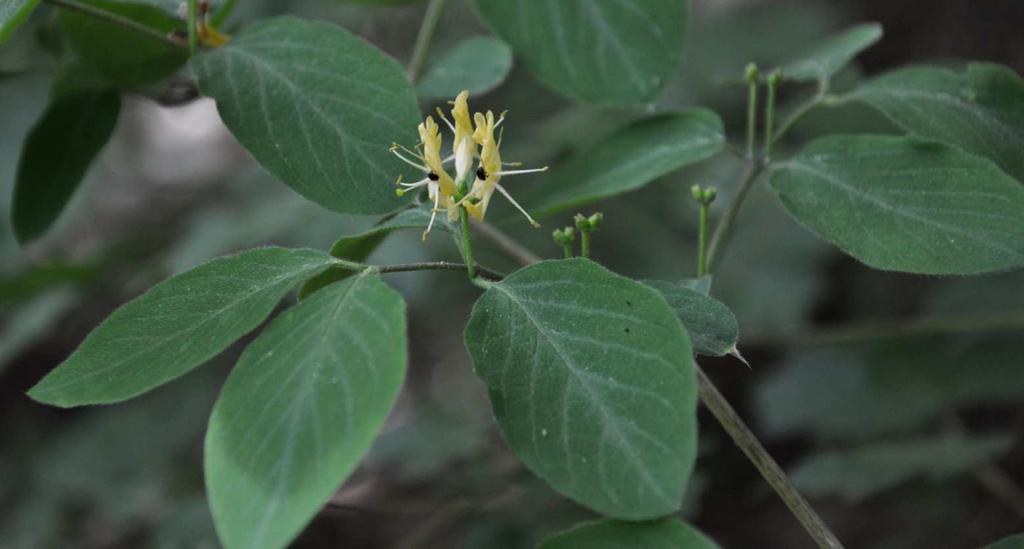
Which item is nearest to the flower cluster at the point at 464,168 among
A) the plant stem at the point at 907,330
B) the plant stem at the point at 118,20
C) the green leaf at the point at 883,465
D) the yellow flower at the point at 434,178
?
the yellow flower at the point at 434,178

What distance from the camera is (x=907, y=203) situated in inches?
38.4

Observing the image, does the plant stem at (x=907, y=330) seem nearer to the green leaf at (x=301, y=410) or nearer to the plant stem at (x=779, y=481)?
the plant stem at (x=779, y=481)

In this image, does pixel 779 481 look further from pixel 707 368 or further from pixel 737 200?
pixel 707 368

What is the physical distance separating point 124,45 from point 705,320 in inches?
31.8

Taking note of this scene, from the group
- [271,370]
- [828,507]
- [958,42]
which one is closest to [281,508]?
[271,370]

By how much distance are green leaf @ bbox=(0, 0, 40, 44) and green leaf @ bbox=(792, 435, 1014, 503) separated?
4.62 ft

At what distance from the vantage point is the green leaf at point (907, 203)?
0.91 meters

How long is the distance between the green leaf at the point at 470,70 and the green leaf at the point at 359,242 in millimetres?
345

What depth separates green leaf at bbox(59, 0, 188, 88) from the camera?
3.87 ft

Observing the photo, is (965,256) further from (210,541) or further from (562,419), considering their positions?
(210,541)

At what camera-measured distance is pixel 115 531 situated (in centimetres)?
221

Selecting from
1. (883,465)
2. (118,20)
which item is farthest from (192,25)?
(883,465)

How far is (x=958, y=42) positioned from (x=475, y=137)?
299 cm

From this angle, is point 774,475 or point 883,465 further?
point 883,465
